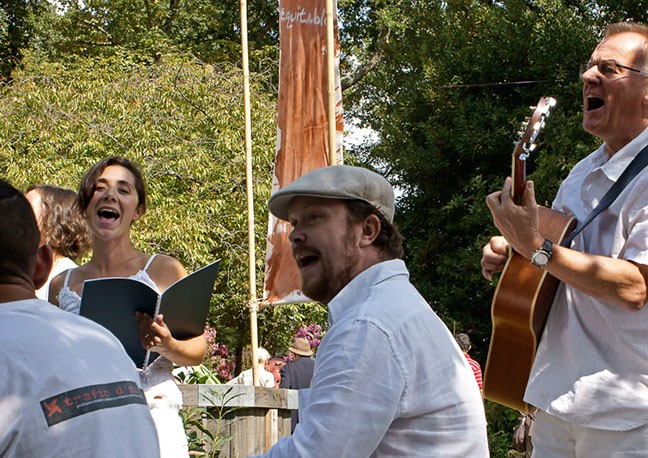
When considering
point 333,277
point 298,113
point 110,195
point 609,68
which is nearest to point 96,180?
point 110,195

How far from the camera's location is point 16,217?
2156mm

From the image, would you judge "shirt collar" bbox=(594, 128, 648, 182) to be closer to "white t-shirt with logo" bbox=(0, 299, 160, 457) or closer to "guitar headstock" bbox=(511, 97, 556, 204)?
"guitar headstock" bbox=(511, 97, 556, 204)

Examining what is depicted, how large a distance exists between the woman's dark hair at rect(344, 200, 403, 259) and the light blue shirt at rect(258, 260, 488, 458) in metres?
0.27

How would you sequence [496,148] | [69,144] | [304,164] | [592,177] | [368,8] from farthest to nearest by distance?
[368,8]
[69,144]
[496,148]
[304,164]
[592,177]

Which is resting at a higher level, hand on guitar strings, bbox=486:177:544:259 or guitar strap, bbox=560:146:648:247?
guitar strap, bbox=560:146:648:247

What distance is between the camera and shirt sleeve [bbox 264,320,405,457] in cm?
249

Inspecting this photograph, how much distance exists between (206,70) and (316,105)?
1097 centimetres

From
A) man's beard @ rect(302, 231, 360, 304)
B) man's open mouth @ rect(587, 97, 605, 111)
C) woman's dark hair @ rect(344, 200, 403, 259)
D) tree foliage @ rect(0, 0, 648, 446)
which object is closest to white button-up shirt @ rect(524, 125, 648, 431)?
Result: man's open mouth @ rect(587, 97, 605, 111)

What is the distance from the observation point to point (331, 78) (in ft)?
27.9

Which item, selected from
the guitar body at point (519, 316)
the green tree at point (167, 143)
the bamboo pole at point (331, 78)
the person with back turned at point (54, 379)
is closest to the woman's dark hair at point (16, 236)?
the person with back turned at point (54, 379)

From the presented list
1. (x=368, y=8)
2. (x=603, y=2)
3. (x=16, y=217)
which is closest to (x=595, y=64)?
(x=16, y=217)

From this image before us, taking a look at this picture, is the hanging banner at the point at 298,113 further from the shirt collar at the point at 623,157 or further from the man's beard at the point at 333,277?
the man's beard at the point at 333,277

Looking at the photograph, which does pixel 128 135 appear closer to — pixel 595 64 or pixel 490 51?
pixel 490 51

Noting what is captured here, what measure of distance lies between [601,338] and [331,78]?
5.62 meters
